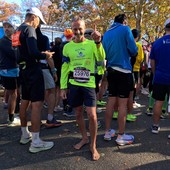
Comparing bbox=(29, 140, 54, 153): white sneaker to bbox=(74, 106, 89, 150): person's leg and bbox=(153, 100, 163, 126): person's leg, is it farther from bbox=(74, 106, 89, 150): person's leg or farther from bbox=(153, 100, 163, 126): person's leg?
bbox=(153, 100, 163, 126): person's leg

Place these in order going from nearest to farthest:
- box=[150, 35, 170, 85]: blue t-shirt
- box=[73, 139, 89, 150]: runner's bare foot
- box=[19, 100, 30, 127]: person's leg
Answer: box=[73, 139, 89, 150]: runner's bare foot
box=[19, 100, 30, 127]: person's leg
box=[150, 35, 170, 85]: blue t-shirt

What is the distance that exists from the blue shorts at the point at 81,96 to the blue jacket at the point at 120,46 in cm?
71

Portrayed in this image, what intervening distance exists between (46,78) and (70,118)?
1.22 meters

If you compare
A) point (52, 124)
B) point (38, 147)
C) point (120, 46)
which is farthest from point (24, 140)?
point (120, 46)

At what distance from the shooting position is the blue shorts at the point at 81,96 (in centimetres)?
337

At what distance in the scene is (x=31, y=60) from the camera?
3.59 meters

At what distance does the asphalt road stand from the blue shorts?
29.7 inches

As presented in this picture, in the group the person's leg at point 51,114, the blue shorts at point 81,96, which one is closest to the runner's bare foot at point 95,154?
the blue shorts at point 81,96

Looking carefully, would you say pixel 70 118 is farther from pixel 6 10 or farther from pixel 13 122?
pixel 6 10

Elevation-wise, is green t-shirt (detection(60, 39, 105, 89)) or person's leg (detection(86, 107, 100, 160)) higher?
green t-shirt (detection(60, 39, 105, 89))

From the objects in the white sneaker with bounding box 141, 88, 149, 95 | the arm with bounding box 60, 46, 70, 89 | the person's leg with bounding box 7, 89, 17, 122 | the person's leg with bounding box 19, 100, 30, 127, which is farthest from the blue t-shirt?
the white sneaker with bounding box 141, 88, 149, 95

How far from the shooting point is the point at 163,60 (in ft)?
13.6

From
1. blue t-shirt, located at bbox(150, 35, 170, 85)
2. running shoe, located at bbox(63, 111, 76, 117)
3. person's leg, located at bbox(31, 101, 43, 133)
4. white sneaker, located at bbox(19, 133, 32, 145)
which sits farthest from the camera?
running shoe, located at bbox(63, 111, 76, 117)

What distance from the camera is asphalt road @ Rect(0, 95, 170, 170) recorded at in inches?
127
